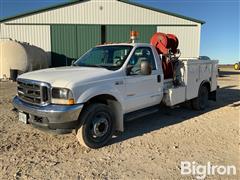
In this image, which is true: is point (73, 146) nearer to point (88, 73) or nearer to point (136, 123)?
point (88, 73)

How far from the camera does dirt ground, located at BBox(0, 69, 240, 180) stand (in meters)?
4.12

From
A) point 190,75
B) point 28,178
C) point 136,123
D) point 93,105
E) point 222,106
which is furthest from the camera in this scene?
point 222,106

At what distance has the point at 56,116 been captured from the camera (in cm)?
444

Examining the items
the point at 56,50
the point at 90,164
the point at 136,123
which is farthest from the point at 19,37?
the point at 90,164

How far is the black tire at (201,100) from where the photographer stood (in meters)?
8.34

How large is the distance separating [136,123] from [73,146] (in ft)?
7.45

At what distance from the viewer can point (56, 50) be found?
20969 millimetres

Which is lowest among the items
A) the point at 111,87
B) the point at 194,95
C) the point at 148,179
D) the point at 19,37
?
the point at 148,179

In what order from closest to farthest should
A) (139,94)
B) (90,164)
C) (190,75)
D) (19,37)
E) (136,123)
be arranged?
(90,164) → (139,94) → (136,123) → (190,75) → (19,37)

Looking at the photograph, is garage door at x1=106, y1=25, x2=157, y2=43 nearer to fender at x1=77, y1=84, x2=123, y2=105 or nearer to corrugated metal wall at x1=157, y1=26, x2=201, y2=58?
corrugated metal wall at x1=157, y1=26, x2=201, y2=58

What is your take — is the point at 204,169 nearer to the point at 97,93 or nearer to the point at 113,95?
the point at 113,95

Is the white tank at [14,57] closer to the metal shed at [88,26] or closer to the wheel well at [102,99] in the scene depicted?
the metal shed at [88,26]

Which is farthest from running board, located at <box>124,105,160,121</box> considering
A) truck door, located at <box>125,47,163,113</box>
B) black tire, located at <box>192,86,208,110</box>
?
black tire, located at <box>192,86,208,110</box>

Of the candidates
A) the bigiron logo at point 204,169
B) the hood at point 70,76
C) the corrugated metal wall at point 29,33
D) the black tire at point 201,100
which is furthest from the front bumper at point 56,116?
the corrugated metal wall at point 29,33
